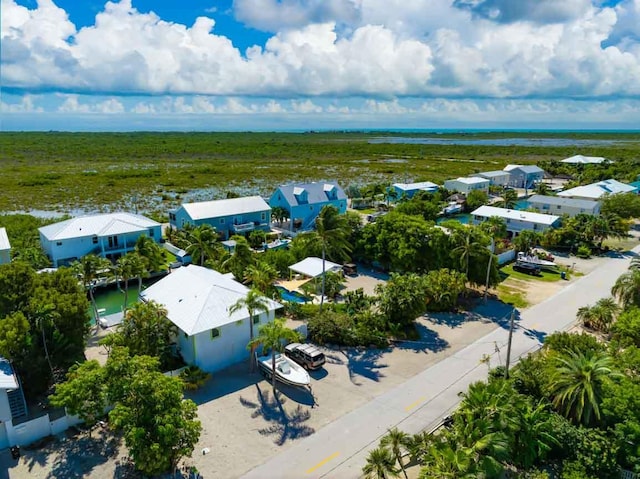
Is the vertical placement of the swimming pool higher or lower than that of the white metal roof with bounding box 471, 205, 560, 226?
lower

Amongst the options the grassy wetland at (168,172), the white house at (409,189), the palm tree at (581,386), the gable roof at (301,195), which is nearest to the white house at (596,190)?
the white house at (409,189)

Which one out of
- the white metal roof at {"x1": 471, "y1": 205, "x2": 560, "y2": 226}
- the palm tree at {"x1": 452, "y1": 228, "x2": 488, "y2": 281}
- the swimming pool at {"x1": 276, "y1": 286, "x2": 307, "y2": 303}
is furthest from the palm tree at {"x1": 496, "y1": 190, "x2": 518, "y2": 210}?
the swimming pool at {"x1": 276, "y1": 286, "x2": 307, "y2": 303}

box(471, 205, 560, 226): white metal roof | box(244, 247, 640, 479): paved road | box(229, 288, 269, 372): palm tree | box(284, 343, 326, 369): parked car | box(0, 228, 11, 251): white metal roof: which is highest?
box(0, 228, 11, 251): white metal roof

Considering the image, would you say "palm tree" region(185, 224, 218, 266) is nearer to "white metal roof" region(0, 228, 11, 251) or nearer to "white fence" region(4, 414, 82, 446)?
"white metal roof" region(0, 228, 11, 251)

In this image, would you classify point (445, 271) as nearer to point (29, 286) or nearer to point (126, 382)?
point (126, 382)

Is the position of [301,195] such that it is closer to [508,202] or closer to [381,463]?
[508,202]

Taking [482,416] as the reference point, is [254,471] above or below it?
below

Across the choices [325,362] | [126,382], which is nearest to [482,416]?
[325,362]
